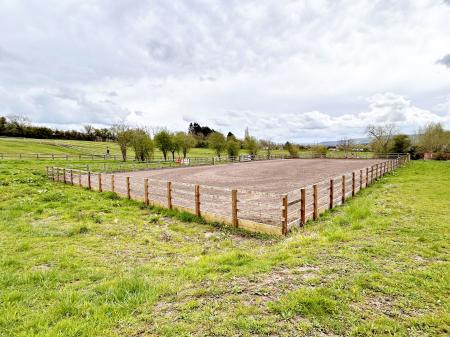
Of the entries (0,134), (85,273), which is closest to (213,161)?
(85,273)

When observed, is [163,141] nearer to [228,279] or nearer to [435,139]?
[228,279]

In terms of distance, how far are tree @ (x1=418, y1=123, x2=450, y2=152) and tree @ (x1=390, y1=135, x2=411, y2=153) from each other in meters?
Answer: 1.88

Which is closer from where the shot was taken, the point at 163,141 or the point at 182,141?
the point at 163,141

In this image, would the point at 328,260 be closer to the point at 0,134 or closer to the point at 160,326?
the point at 160,326

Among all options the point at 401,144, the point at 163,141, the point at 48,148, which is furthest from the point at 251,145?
the point at 48,148

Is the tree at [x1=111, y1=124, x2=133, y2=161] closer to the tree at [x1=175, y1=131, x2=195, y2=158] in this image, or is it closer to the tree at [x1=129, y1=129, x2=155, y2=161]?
the tree at [x1=129, y1=129, x2=155, y2=161]

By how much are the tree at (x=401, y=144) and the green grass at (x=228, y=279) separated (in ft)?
157

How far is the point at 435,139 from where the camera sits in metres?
44.2

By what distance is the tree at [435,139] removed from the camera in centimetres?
4359

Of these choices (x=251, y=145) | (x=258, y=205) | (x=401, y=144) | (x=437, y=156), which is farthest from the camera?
(x=251, y=145)

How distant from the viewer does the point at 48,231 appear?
7.22 metres

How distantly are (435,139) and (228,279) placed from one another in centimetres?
5334

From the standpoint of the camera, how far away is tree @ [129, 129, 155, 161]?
3606 cm

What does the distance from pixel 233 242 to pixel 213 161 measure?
3079cm
